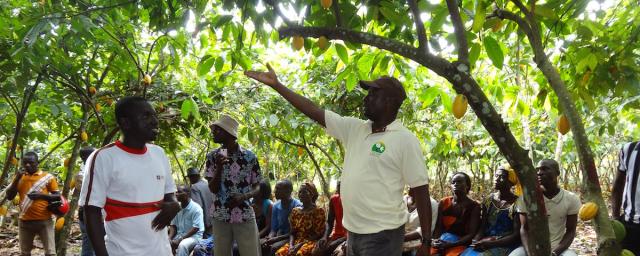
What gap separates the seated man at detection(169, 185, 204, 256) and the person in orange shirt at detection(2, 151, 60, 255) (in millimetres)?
1177

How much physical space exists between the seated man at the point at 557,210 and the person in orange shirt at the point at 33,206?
4346 mm

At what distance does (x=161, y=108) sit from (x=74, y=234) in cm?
463

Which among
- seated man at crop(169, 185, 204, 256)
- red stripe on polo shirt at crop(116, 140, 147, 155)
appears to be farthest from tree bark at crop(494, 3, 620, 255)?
seated man at crop(169, 185, 204, 256)

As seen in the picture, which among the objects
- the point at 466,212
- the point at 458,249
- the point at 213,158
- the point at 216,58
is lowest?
the point at 458,249

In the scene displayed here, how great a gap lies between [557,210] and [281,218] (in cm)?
263

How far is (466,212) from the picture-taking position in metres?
3.97

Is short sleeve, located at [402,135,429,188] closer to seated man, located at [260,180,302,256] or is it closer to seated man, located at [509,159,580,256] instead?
seated man, located at [509,159,580,256]

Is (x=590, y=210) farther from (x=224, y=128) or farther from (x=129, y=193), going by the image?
(x=224, y=128)

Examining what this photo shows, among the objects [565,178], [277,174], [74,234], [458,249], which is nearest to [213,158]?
[458,249]

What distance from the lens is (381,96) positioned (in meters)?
2.28

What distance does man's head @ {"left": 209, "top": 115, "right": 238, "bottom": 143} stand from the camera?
361 centimetres

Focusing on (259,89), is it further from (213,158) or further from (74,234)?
(74,234)

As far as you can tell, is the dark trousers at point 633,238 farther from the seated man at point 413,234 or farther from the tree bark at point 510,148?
the tree bark at point 510,148

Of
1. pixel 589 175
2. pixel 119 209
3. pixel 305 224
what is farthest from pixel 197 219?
pixel 589 175
